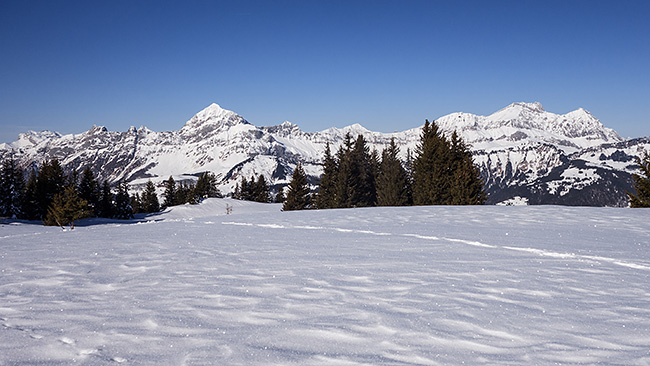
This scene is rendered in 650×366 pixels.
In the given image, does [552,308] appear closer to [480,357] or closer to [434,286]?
[434,286]

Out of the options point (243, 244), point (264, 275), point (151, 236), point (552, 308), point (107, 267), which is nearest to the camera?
point (552, 308)

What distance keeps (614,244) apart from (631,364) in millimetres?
9583

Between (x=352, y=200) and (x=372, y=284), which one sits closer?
(x=372, y=284)

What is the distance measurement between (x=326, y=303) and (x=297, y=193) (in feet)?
163

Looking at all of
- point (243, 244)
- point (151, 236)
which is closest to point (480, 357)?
point (243, 244)

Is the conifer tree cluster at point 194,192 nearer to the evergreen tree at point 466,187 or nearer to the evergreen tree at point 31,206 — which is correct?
the evergreen tree at point 31,206

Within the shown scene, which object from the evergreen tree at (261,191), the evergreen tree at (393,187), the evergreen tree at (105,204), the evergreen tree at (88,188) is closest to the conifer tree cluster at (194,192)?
the evergreen tree at (261,191)

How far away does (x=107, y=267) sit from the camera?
809 centimetres

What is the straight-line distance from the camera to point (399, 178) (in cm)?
5038

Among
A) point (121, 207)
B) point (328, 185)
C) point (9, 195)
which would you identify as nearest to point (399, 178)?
point (328, 185)

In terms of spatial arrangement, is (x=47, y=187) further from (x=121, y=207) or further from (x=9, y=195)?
(x=121, y=207)

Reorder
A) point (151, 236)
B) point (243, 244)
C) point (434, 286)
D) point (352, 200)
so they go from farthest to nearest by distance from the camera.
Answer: point (352, 200)
point (151, 236)
point (243, 244)
point (434, 286)

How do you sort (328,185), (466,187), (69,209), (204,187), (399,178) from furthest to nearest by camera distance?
1. (204,187)
2. (328,185)
3. (399,178)
4. (466,187)
5. (69,209)

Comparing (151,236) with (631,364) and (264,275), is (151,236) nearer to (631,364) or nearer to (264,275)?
(264,275)
